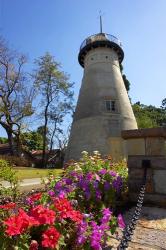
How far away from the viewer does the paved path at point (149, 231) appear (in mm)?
3336

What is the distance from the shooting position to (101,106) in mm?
26125

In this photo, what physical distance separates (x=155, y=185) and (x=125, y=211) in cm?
72

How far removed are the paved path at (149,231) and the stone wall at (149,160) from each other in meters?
0.30

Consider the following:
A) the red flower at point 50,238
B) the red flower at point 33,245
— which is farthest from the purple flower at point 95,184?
the red flower at point 33,245

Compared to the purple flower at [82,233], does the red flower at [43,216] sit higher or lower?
higher

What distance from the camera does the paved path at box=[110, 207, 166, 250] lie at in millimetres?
3336

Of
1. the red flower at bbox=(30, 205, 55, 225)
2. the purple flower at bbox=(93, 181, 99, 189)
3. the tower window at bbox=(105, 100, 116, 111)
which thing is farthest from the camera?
the tower window at bbox=(105, 100, 116, 111)

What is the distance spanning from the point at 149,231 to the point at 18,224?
7.31 feet

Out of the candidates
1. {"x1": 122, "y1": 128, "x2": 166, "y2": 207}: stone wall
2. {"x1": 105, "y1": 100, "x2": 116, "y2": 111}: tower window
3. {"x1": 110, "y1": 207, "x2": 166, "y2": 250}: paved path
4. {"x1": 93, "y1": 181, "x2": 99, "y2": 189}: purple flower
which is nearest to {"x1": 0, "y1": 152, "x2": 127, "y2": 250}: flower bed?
{"x1": 93, "y1": 181, "x2": 99, "y2": 189}: purple flower

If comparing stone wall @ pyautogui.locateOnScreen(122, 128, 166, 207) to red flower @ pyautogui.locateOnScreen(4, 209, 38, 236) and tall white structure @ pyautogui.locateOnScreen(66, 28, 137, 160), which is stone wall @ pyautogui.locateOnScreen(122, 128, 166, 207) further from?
tall white structure @ pyautogui.locateOnScreen(66, 28, 137, 160)

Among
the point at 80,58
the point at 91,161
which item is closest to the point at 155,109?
the point at 80,58

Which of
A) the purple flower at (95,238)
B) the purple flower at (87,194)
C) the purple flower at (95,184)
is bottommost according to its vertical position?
the purple flower at (95,238)

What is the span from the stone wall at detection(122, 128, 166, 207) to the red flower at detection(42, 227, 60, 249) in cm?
309

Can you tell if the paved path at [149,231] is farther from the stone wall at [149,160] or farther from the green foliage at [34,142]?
the green foliage at [34,142]
